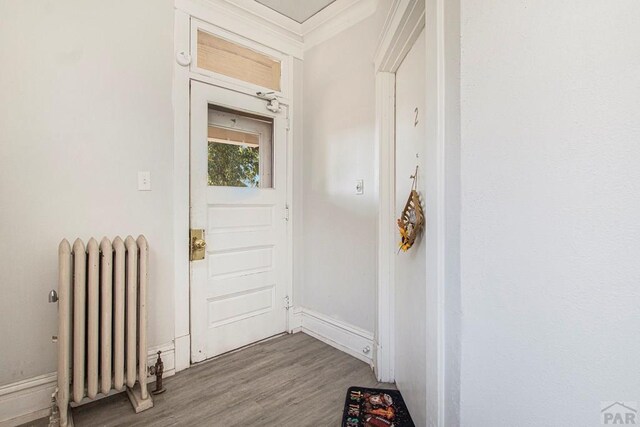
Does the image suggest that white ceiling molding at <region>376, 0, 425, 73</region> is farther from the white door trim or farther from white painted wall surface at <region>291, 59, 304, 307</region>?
white painted wall surface at <region>291, 59, 304, 307</region>

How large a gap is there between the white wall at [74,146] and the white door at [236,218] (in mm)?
219

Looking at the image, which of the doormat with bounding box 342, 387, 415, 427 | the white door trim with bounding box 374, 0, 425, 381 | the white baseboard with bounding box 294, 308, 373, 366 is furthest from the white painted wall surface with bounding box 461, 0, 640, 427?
the white baseboard with bounding box 294, 308, 373, 366

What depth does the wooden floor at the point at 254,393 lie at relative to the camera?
1552 mm

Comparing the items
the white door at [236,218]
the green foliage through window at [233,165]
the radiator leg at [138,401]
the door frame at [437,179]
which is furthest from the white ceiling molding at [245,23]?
the radiator leg at [138,401]

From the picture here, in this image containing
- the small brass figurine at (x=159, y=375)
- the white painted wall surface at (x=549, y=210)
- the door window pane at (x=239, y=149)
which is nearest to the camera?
the white painted wall surface at (x=549, y=210)

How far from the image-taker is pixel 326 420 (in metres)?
1.54

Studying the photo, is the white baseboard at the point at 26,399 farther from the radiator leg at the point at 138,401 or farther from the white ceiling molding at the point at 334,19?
the white ceiling molding at the point at 334,19

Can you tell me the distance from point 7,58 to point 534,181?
2397mm

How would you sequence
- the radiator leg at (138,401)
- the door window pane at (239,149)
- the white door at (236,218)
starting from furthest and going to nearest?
the door window pane at (239,149) < the white door at (236,218) < the radiator leg at (138,401)

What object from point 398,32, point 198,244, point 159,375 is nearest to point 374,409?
point 159,375

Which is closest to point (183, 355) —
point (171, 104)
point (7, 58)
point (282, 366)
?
point (282, 366)

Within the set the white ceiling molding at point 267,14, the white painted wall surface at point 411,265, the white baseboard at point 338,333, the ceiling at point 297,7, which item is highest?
the ceiling at point 297,7

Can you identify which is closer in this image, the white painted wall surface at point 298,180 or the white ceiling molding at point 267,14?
the white ceiling molding at point 267,14

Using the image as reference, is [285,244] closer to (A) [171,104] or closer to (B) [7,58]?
(A) [171,104]
